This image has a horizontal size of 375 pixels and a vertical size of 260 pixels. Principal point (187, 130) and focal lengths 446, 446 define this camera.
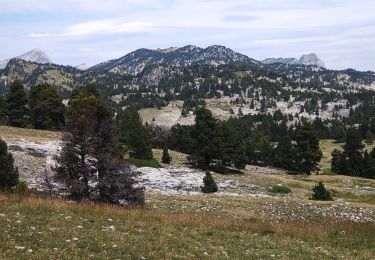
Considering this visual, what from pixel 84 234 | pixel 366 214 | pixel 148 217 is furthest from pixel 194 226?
pixel 366 214

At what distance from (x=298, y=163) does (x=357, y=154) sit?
25.4 metres

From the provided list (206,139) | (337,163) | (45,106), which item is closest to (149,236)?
(206,139)

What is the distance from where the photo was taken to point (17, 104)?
307ft

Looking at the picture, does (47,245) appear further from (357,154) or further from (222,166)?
(357,154)

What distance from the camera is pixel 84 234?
16.6 meters

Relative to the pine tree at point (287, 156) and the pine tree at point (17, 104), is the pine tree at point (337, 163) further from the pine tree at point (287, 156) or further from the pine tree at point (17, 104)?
the pine tree at point (17, 104)

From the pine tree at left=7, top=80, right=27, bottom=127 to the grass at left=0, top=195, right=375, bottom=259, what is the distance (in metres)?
73.2

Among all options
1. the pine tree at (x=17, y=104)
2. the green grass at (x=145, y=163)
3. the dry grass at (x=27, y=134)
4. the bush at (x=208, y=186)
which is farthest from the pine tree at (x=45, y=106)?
the bush at (x=208, y=186)

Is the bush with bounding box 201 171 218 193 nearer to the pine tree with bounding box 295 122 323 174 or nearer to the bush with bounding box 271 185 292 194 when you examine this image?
the bush with bounding box 271 185 292 194

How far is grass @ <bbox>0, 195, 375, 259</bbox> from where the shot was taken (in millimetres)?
14703

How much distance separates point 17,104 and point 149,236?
83.8 meters

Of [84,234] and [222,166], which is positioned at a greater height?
[84,234]

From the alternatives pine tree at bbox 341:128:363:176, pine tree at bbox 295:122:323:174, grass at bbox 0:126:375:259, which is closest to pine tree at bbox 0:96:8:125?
pine tree at bbox 295:122:323:174

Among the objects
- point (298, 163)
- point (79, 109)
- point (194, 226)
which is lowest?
point (298, 163)
